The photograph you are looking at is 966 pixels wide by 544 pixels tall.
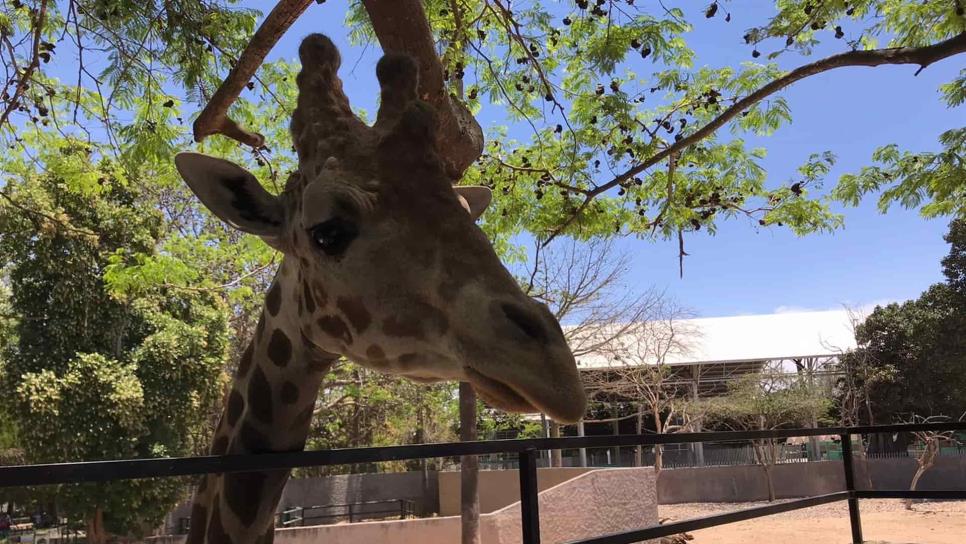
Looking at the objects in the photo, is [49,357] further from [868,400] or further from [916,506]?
[868,400]

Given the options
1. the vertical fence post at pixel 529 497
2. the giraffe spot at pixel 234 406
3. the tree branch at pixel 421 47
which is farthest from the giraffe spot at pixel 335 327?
the tree branch at pixel 421 47

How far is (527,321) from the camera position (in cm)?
131

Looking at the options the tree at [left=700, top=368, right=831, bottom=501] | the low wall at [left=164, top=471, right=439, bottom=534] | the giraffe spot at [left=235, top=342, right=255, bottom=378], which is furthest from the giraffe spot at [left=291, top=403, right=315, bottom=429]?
the tree at [left=700, top=368, right=831, bottom=501]

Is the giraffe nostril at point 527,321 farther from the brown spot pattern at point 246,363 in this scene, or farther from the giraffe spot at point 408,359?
the brown spot pattern at point 246,363

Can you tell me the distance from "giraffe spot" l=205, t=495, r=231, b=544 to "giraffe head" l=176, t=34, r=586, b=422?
0.54m

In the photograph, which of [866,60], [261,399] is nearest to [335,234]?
[261,399]

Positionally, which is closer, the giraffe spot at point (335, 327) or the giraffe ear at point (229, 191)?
the giraffe spot at point (335, 327)

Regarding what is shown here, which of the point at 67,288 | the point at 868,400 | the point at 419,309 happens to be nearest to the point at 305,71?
the point at 419,309

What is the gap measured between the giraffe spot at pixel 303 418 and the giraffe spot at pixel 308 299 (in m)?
0.34

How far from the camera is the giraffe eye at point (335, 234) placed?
61.5 inches

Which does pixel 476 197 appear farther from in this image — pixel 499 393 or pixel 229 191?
pixel 499 393

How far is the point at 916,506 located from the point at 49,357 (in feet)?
68.4

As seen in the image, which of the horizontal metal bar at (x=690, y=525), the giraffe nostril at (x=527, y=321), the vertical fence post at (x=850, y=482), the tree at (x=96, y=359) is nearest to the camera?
the giraffe nostril at (x=527, y=321)

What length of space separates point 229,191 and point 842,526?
1740cm
